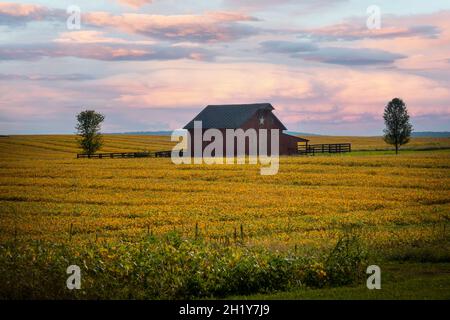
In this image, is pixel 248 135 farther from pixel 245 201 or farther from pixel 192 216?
pixel 192 216

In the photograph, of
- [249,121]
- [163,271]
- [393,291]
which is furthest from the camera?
[249,121]

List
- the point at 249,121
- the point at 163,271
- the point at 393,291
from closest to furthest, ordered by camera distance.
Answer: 1. the point at 393,291
2. the point at 163,271
3. the point at 249,121

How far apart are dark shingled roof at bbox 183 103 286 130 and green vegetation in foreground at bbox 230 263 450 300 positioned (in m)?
69.2

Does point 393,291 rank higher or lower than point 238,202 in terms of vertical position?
lower

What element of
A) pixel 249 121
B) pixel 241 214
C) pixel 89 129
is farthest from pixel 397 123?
pixel 241 214

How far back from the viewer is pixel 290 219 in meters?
31.4

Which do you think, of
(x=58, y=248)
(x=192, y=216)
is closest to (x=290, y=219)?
(x=192, y=216)

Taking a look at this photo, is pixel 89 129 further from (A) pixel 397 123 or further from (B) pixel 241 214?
(B) pixel 241 214

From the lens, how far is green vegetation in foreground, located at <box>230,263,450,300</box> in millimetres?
14305

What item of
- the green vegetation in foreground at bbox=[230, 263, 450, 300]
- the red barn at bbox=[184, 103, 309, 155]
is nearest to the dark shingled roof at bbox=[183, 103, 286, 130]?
the red barn at bbox=[184, 103, 309, 155]

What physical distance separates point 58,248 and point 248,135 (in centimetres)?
6992

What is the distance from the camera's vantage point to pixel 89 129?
10200 centimetres

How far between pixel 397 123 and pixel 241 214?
7270 cm

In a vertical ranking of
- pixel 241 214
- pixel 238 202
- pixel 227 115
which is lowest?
pixel 241 214
